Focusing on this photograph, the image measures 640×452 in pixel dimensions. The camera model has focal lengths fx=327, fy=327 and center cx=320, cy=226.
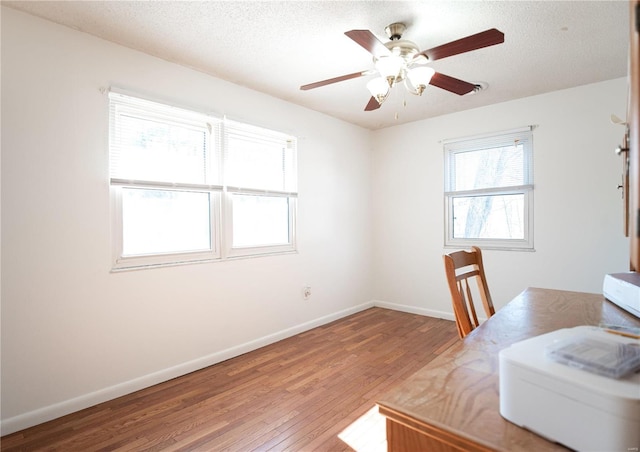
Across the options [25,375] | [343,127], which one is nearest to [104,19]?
[25,375]

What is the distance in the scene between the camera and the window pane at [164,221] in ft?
8.03

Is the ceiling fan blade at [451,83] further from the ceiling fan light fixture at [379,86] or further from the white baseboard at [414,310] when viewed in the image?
the white baseboard at [414,310]

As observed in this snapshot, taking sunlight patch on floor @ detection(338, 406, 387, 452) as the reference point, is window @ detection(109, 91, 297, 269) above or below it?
above

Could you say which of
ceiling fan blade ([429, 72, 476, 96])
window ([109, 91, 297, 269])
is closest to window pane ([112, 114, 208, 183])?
window ([109, 91, 297, 269])

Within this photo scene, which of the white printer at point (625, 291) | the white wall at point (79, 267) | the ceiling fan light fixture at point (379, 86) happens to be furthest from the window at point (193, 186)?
the white printer at point (625, 291)

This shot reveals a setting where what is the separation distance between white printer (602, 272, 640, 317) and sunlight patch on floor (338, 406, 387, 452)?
1.31m

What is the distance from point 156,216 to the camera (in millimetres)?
2582

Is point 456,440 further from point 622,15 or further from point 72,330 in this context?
point 622,15

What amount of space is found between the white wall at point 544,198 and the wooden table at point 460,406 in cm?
251

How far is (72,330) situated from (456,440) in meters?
2.42

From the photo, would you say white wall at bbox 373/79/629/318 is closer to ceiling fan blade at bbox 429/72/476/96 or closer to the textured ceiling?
the textured ceiling

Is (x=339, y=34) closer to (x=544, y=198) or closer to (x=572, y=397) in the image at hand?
(x=572, y=397)

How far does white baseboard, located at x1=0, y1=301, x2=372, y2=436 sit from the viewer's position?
1.96 m

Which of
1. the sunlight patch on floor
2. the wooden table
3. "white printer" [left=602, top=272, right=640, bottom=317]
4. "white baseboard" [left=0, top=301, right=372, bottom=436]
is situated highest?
"white printer" [left=602, top=272, right=640, bottom=317]
